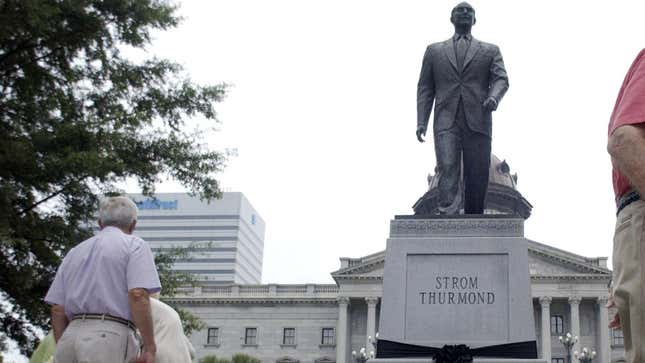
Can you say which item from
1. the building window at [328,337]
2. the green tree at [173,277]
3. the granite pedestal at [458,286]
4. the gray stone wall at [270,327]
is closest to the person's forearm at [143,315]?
the granite pedestal at [458,286]

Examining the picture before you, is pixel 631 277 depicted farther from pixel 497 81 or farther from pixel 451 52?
pixel 451 52

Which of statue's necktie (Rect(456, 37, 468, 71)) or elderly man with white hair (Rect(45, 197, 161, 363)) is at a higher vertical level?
statue's necktie (Rect(456, 37, 468, 71))

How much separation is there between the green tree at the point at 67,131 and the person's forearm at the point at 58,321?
974 centimetres

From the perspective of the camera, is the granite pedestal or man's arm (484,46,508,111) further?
man's arm (484,46,508,111)

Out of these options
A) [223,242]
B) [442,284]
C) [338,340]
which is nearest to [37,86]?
[442,284]

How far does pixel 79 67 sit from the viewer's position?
61.3 feet

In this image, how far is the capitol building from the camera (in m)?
74.8

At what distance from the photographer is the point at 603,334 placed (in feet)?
241

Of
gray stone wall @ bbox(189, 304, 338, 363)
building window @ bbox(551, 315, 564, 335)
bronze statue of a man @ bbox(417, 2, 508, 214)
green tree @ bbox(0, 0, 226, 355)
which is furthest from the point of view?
gray stone wall @ bbox(189, 304, 338, 363)

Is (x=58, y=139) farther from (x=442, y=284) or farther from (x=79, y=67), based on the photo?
(x=442, y=284)

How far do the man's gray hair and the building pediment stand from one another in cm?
7077

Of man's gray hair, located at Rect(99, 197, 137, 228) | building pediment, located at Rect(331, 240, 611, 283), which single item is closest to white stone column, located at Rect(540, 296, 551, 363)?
building pediment, located at Rect(331, 240, 611, 283)

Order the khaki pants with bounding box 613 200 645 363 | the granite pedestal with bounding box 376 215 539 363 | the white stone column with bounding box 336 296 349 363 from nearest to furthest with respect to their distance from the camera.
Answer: the khaki pants with bounding box 613 200 645 363 < the granite pedestal with bounding box 376 215 539 363 < the white stone column with bounding box 336 296 349 363

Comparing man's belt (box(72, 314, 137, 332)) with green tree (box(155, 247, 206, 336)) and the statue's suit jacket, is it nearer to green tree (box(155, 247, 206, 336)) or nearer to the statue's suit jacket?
the statue's suit jacket
